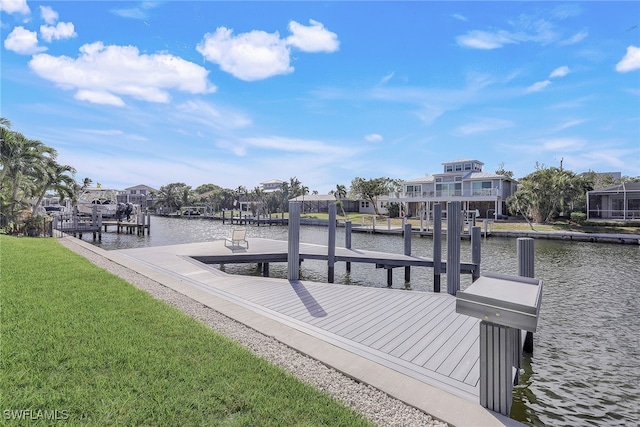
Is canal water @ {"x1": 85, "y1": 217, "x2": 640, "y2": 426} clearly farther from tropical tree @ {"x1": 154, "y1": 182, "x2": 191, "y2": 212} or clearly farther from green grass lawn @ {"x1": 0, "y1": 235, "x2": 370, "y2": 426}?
tropical tree @ {"x1": 154, "y1": 182, "x2": 191, "y2": 212}

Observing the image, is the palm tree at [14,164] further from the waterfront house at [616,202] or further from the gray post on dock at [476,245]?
the waterfront house at [616,202]

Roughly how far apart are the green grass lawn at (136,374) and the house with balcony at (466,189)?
3710cm

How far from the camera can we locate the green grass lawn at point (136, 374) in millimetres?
2859

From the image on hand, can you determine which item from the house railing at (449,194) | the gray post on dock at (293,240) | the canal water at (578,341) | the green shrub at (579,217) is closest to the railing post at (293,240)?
the gray post on dock at (293,240)

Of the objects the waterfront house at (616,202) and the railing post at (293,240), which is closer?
the railing post at (293,240)

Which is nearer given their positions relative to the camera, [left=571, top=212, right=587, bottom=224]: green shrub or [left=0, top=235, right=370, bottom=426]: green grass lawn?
[left=0, top=235, right=370, bottom=426]: green grass lawn

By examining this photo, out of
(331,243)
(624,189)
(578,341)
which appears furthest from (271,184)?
(578,341)

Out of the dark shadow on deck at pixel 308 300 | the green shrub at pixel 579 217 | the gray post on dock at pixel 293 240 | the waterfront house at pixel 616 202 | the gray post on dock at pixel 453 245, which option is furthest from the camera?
the green shrub at pixel 579 217

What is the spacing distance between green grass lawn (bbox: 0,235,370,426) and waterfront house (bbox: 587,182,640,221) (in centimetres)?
4117

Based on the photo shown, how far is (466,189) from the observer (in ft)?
140

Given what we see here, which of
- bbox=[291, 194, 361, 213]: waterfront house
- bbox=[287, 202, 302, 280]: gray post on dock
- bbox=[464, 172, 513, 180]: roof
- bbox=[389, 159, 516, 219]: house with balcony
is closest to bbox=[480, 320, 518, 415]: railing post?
bbox=[287, 202, 302, 280]: gray post on dock

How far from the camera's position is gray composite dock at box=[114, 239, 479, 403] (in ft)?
13.7

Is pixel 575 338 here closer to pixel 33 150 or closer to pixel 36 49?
pixel 36 49

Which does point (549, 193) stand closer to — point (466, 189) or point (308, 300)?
point (466, 189)
